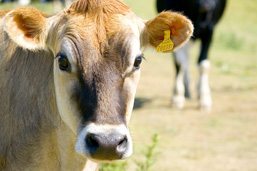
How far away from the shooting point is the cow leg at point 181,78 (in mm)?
9570

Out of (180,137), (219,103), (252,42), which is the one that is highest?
(180,137)

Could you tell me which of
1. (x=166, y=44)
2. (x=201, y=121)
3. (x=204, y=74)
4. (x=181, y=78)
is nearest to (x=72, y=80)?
(x=166, y=44)

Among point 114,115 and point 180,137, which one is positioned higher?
point 114,115

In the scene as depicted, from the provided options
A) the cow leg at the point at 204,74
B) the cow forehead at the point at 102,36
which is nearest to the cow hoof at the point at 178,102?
the cow leg at the point at 204,74

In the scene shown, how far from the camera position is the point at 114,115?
3115 mm

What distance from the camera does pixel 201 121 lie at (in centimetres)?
864

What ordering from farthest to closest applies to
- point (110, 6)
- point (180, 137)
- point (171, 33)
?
point (180, 137) → point (171, 33) → point (110, 6)

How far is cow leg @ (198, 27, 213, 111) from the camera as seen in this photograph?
939 centimetres

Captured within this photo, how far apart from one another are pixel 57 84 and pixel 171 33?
1045mm

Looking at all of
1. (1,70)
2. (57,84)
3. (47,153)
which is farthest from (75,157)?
(1,70)

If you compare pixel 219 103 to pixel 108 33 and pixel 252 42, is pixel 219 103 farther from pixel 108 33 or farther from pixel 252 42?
pixel 252 42

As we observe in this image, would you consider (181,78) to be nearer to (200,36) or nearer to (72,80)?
(200,36)

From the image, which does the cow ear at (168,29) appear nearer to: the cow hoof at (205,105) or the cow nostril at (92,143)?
the cow nostril at (92,143)

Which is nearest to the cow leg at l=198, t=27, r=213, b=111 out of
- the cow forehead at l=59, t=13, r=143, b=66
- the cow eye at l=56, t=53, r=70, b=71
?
the cow forehead at l=59, t=13, r=143, b=66
